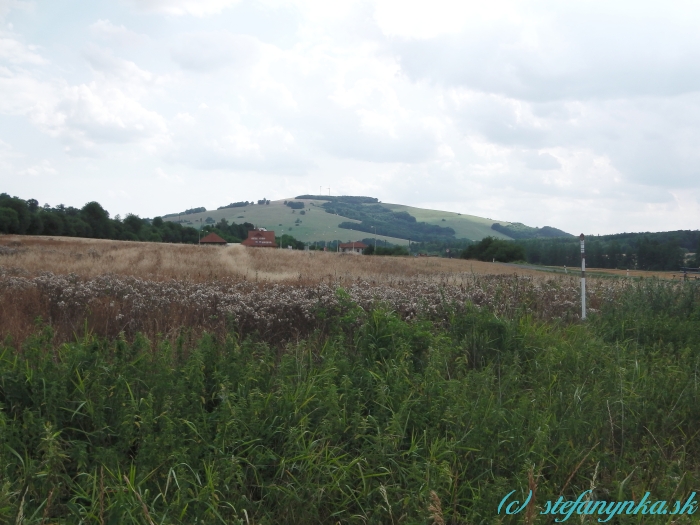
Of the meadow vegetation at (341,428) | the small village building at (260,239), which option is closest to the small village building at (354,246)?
the small village building at (260,239)

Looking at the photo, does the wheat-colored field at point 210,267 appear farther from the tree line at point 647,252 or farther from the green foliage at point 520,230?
the green foliage at point 520,230

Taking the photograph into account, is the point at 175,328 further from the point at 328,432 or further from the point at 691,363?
the point at 691,363

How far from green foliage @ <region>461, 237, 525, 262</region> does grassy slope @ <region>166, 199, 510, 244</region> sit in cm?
4611

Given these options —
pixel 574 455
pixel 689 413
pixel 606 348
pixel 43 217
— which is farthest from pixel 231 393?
pixel 43 217

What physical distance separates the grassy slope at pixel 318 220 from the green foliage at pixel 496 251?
4611 centimetres

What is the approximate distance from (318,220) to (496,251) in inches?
3741

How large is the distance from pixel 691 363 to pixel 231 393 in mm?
5798

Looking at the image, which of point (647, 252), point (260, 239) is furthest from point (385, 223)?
point (647, 252)

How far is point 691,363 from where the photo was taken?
7.48 m

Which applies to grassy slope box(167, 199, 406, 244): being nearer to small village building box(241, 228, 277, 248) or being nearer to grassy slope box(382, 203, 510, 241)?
grassy slope box(382, 203, 510, 241)

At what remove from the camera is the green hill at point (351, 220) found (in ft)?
448

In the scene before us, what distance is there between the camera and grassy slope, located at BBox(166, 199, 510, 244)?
135750 mm

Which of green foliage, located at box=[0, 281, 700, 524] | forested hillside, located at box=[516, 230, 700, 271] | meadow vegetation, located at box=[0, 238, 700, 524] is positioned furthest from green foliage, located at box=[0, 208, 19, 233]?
green foliage, located at box=[0, 281, 700, 524]

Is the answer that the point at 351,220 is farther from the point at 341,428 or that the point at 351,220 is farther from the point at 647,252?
the point at 341,428
